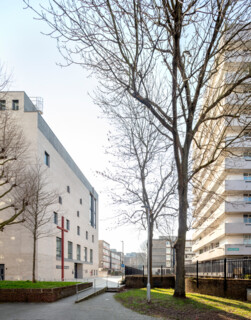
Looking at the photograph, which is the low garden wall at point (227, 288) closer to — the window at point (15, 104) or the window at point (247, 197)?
the window at point (247, 197)

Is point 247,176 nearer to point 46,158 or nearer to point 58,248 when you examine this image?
point 46,158

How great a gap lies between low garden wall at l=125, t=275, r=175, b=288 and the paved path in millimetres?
13545

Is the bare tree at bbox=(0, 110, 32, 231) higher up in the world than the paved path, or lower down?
higher up

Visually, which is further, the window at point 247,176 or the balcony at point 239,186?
the window at point 247,176

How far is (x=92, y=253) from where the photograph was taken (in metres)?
70.3

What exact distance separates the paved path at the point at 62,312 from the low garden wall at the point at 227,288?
16.6 ft

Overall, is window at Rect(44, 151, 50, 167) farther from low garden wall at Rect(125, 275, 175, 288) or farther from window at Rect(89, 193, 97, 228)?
window at Rect(89, 193, 97, 228)

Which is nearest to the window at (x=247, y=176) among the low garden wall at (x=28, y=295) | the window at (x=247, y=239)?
the window at (x=247, y=239)

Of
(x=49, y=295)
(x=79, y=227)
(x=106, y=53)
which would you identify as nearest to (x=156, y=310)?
(x=49, y=295)

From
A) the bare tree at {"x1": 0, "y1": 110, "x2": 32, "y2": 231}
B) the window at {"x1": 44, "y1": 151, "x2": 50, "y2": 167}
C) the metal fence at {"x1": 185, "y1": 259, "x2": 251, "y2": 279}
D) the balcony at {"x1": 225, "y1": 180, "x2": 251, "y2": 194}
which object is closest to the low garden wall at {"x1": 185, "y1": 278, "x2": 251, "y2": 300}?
the metal fence at {"x1": 185, "y1": 259, "x2": 251, "y2": 279}

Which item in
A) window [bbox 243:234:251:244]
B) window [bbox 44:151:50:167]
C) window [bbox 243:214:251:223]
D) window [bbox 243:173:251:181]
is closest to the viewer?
window [bbox 243:234:251:244]

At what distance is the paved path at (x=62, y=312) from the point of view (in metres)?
13.4

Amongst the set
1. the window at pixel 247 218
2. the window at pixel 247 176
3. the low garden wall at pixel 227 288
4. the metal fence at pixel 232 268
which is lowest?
the low garden wall at pixel 227 288

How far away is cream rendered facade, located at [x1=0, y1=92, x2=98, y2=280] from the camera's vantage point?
3294 centimetres
